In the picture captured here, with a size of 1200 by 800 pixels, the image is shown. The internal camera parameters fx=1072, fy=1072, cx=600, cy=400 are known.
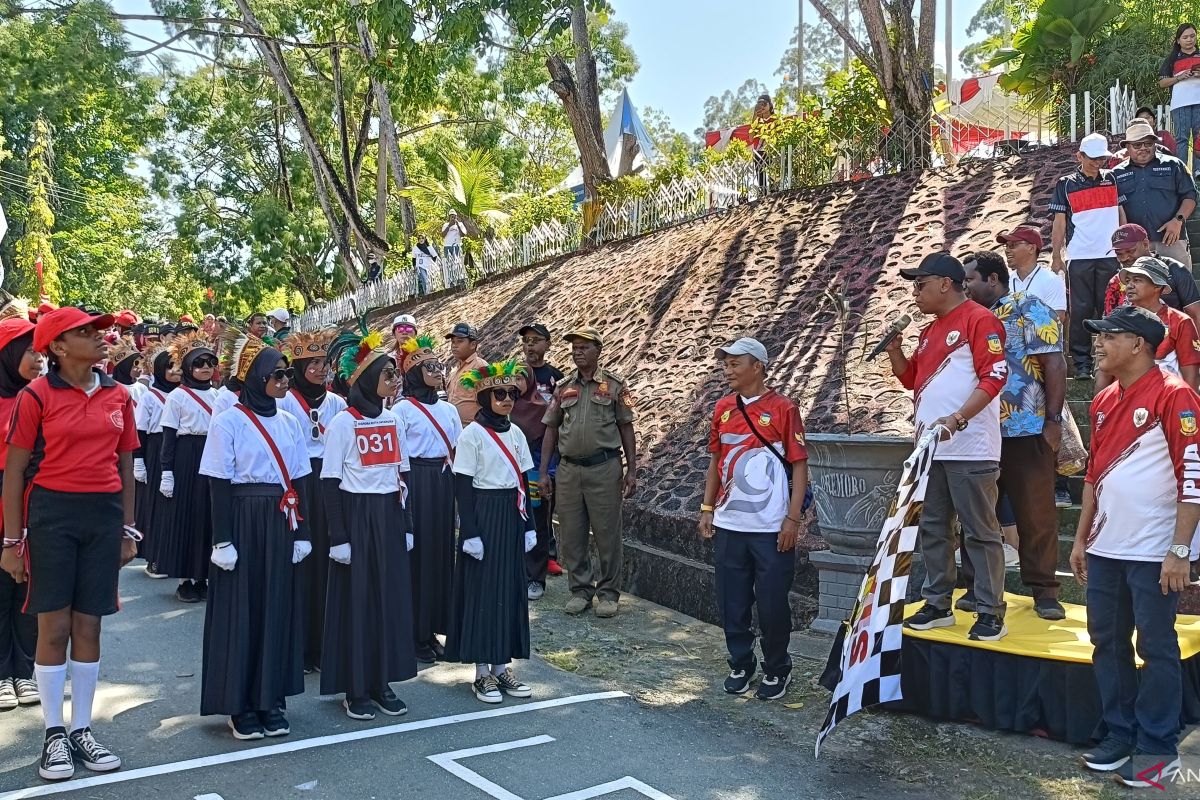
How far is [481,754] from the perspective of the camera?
16.9ft

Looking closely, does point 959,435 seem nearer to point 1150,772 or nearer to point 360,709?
point 1150,772

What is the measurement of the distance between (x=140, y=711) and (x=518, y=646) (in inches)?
80.8

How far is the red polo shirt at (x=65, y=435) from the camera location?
15.9ft

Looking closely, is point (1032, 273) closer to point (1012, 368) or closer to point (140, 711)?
point (1012, 368)

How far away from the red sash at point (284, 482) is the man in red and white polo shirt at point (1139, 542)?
12.7ft

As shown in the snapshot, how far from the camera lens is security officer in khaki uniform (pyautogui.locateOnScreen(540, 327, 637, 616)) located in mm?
7992

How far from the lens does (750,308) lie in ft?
38.8

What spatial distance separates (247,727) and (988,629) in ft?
12.4

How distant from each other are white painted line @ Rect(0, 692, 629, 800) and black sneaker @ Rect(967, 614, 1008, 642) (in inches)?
77.7

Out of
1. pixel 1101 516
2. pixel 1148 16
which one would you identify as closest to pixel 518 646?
pixel 1101 516

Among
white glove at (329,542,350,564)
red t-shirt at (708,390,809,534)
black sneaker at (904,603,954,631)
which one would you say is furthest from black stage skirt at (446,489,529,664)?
black sneaker at (904,603,954,631)

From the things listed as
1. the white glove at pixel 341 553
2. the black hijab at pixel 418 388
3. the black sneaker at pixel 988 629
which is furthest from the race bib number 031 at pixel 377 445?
the black sneaker at pixel 988 629

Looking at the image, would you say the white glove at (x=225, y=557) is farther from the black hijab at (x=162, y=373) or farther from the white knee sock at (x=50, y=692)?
the black hijab at (x=162, y=373)

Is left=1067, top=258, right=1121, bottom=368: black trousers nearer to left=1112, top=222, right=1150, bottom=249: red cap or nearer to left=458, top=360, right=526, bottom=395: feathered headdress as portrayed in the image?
left=1112, top=222, right=1150, bottom=249: red cap
